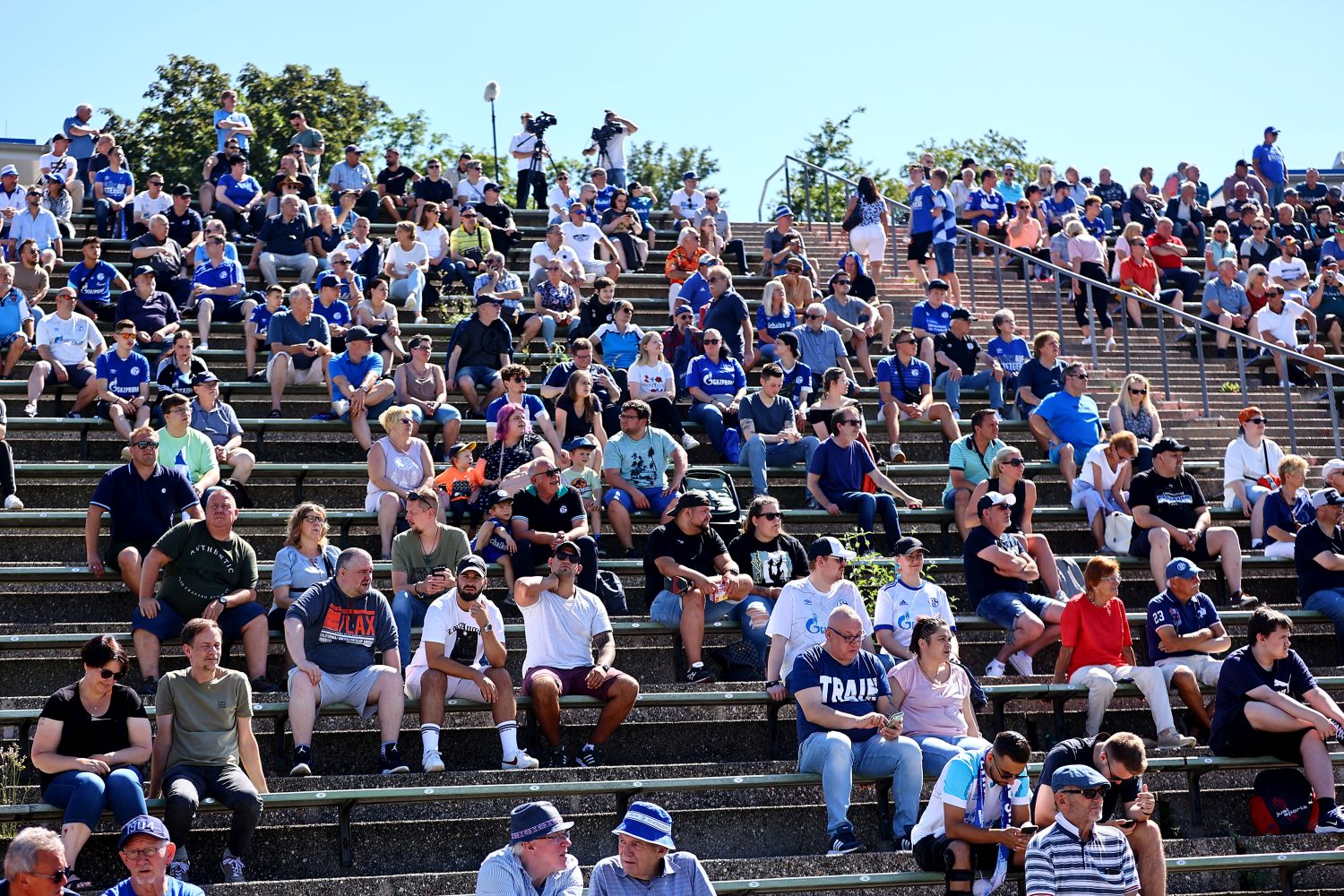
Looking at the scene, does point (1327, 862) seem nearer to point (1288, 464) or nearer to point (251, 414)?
point (1288, 464)

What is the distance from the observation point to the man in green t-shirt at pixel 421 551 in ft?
33.4

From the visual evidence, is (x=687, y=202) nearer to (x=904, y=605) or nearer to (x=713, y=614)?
(x=713, y=614)

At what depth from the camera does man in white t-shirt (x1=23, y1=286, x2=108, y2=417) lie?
534 inches

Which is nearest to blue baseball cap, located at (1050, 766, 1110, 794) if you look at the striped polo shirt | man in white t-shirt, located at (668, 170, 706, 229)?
the striped polo shirt

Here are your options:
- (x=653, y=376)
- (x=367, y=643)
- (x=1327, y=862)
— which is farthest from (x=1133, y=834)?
(x=653, y=376)

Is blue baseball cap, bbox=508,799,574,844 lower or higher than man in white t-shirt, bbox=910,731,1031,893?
higher

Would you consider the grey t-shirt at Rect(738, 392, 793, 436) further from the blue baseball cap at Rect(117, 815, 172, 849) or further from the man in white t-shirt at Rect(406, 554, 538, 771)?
the blue baseball cap at Rect(117, 815, 172, 849)

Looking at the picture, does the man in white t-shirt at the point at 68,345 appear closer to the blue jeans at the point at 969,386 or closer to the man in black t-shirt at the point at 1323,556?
the blue jeans at the point at 969,386

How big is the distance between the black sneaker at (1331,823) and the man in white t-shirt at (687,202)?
1231 centimetres

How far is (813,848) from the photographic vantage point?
8898mm

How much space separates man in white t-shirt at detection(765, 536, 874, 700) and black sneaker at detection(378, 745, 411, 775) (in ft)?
6.96

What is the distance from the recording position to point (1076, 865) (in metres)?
7.65

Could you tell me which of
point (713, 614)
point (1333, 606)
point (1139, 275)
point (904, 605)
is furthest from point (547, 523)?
point (1139, 275)

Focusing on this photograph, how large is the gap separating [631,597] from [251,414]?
13.6 ft
